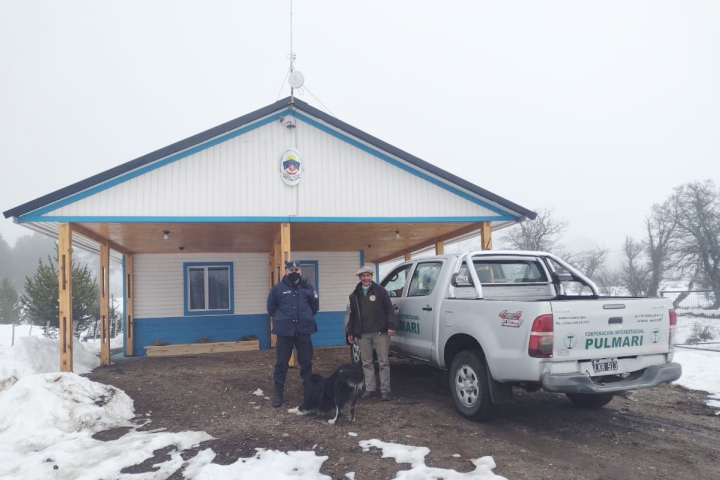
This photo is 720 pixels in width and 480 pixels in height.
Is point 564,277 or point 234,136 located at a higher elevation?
point 234,136

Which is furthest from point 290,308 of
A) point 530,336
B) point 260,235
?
point 260,235

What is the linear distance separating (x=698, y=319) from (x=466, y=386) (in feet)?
35.0

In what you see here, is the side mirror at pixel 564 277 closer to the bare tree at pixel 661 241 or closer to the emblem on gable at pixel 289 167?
the emblem on gable at pixel 289 167

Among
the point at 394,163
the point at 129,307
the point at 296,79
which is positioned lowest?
the point at 129,307

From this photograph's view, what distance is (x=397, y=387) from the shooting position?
752 cm

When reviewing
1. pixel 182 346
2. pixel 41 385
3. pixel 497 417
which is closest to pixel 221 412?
pixel 41 385

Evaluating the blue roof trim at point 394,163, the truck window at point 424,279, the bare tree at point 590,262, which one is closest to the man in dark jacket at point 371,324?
the truck window at point 424,279

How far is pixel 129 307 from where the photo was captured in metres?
13.5

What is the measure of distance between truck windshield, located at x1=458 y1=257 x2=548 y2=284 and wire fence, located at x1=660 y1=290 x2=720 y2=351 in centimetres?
759

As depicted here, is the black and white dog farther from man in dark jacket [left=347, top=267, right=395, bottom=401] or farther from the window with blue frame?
the window with blue frame

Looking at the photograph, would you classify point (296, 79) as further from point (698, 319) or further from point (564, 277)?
point (698, 319)

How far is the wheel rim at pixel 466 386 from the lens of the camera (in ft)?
18.0

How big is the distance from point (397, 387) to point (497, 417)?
2.01 m

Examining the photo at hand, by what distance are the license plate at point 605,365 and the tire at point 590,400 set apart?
4.40ft
